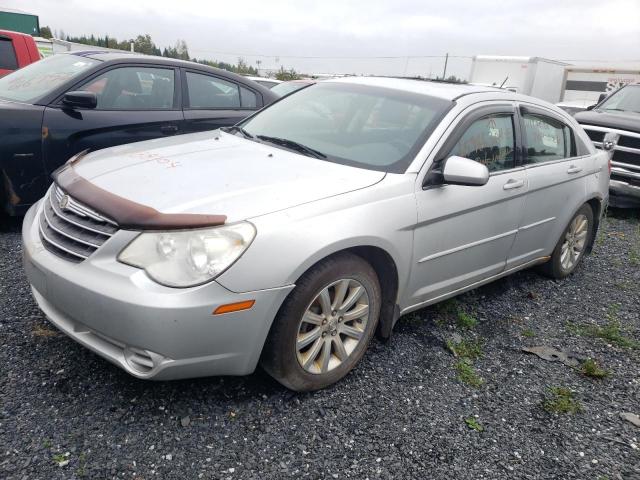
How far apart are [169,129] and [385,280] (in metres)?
2.98

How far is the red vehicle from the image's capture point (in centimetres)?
762

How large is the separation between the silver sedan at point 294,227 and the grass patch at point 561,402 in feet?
2.72

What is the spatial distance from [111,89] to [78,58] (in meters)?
0.56

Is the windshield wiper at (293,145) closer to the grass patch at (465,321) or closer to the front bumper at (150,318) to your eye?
the front bumper at (150,318)

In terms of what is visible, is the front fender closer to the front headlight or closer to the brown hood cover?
the front headlight

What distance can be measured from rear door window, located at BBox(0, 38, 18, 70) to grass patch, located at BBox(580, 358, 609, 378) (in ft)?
27.0

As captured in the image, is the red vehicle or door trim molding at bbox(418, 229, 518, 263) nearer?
door trim molding at bbox(418, 229, 518, 263)

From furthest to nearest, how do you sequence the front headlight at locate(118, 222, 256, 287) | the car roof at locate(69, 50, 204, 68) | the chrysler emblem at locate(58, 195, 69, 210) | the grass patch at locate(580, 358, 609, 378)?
the car roof at locate(69, 50, 204, 68), the grass patch at locate(580, 358, 609, 378), the chrysler emblem at locate(58, 195, 69, 210), the front headlight at locate(118, 222, 256, 287)

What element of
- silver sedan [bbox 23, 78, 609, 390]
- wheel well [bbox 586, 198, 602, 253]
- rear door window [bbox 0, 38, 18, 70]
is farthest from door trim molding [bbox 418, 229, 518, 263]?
rear door window [bbox 0, 38, 18, 70]

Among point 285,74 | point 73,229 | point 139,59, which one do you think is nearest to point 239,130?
point 73,229

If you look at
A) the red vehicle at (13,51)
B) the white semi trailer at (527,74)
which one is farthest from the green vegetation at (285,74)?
the red vehicle at (13,51)

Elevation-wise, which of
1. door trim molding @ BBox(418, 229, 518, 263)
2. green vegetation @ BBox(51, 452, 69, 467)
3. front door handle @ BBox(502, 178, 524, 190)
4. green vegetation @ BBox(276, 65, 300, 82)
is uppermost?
front door handle @ BBox(502, 178, 524, 190)

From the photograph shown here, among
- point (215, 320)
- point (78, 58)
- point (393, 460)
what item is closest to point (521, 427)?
point (393, 460)

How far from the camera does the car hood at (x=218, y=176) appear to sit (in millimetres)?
2387
